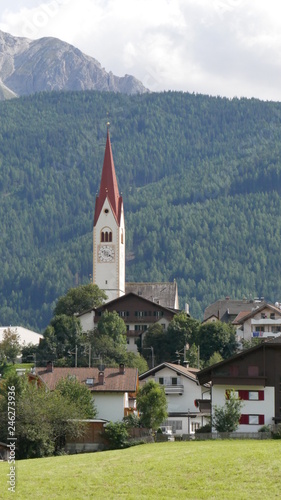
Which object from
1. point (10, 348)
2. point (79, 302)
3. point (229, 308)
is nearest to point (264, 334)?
point (79, 302)

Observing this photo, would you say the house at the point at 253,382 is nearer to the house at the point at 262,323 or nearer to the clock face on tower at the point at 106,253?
the house at the point at 262,323

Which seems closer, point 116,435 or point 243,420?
point 243,420

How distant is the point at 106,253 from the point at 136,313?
3708 cm

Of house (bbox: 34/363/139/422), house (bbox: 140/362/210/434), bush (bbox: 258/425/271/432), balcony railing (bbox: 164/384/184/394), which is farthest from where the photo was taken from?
balcony railing (bbox: 164/384/184/394)

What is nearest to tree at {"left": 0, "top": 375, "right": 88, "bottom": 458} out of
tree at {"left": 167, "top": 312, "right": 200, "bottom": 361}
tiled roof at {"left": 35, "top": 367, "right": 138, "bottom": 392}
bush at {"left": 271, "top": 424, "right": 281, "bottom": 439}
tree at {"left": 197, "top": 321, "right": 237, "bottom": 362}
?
tiled roof at {"left": 35, "top": 367, "right": 138, "bottom": 392}

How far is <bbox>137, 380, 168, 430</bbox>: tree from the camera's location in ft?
265

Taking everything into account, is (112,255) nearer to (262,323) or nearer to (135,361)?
(262,323)

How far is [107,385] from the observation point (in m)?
88.9

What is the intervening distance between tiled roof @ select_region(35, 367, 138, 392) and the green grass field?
30.0 m

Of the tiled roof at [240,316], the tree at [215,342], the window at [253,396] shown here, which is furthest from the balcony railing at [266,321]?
the window at [253,396]

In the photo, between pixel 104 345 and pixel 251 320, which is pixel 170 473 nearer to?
pixel 104 345

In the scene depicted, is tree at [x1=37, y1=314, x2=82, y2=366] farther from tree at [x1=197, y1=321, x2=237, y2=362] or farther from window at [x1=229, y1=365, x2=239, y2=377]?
window at [x1=229, y1=365, x2=239, y2=377]

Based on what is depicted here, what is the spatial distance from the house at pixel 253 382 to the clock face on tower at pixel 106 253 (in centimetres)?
10087

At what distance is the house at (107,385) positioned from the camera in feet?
286
